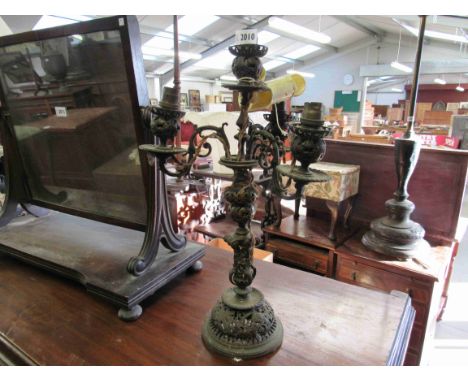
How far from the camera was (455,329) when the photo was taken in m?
1.71

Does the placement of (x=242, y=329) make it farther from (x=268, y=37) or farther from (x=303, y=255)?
(x=268, y=37)

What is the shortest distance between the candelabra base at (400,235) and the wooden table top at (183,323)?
52cm

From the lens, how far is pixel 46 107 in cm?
91

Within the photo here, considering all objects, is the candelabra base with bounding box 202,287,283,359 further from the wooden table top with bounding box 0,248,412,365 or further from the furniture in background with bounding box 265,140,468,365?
the furniture in background with bounding box 265,140,468,365

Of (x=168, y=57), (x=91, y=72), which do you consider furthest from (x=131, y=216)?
(x=168, y=57)

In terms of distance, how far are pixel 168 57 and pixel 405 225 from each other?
7.50 m

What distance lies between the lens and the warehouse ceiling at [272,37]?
508 cm

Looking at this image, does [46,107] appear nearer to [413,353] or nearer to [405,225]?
[405,225]

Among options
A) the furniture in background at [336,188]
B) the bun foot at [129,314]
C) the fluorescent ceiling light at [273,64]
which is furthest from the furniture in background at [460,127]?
the fluorescent ceiling light at [273,64]

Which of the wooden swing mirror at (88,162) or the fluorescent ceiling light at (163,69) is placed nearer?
the wooden swing mirror at (88,162)

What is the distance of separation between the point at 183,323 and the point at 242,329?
0.51ft

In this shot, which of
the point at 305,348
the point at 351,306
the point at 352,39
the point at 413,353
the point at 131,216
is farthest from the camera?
the point at 352,39

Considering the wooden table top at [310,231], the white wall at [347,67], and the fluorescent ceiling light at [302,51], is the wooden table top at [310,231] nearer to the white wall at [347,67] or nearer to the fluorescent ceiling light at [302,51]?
the white wall at [347,67]

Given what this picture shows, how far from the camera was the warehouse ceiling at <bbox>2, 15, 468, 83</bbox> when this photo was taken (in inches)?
200
